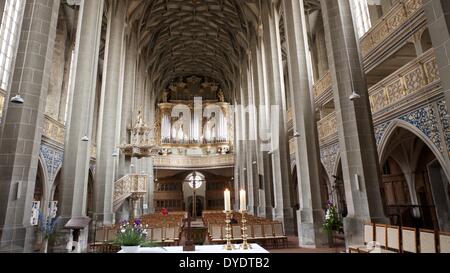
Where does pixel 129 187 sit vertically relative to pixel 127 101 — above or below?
below

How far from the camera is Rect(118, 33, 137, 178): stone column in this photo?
51.8 feet

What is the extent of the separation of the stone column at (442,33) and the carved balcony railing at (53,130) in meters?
12.6

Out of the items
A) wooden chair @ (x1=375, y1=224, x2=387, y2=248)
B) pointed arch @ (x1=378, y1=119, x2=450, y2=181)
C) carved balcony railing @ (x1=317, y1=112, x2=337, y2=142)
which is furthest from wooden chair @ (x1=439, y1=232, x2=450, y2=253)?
carved balcony railing @ (x1=317, y1=112, x2=337, y2=142)

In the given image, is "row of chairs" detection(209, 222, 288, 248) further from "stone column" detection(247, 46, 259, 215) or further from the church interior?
"stone column" detection(247, 46, 259, 215)

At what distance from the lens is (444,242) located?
164 inches

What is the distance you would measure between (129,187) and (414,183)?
43.0 feet

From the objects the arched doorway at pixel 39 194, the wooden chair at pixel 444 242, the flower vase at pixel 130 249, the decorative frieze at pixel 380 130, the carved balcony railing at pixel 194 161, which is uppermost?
the carved balcony railing at pixel 194 161

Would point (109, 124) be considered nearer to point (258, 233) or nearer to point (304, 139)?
point (258, 233)

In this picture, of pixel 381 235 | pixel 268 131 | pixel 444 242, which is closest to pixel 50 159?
pixel 268 131

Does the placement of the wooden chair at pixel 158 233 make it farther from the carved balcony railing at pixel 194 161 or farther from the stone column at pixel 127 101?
the carved balcony railing at pixel 194 161

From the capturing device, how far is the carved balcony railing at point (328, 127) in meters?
12.1

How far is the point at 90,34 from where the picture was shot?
1084cm

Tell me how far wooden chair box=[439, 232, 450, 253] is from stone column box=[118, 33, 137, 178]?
1420 centimetres

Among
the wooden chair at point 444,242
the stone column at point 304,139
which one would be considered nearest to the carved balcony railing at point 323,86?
the stone column at point 304,139
